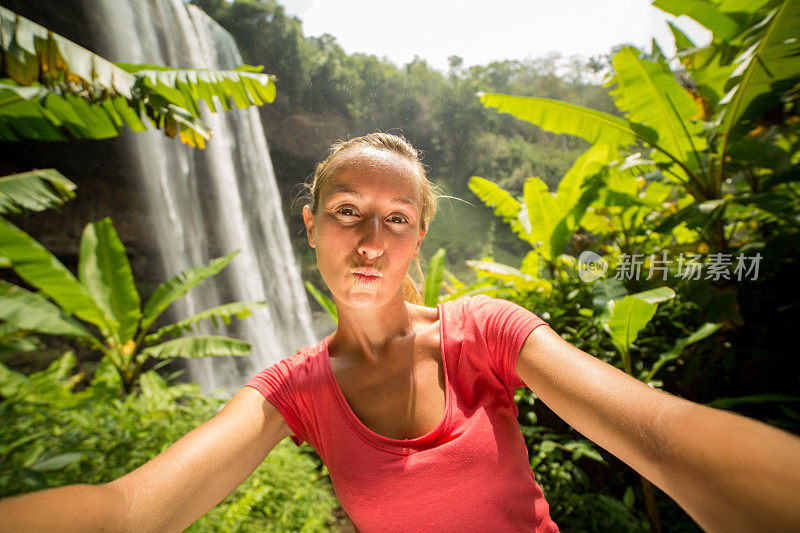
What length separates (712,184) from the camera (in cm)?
183

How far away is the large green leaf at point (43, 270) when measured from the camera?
151 centimetres

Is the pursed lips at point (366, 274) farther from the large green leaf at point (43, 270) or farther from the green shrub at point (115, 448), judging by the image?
the large green leaf at point (43, 270)

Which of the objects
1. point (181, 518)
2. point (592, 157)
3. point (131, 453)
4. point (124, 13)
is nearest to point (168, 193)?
point (124, 13)

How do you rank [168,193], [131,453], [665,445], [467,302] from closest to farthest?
[665,445]
[467,302]
[131,453]
[168,193]

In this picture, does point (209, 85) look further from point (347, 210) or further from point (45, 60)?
point (347, 210)

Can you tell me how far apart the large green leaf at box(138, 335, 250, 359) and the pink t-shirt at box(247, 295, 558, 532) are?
2150 mm

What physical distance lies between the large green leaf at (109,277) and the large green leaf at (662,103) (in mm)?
3202

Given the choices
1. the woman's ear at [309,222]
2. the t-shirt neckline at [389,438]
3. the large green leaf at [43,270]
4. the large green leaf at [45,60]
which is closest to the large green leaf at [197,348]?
the large green leaf at [43,270]

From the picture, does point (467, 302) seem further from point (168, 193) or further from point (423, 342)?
point (168, 193)

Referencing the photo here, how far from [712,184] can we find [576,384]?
199 cm

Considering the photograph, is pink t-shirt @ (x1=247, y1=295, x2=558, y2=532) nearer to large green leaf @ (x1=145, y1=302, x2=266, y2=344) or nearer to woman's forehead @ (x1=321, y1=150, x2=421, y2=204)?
woman's forehead @ (x1=321, y1=150, x2=421, y2=204)

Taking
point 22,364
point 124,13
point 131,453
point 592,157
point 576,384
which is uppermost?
point 124,13

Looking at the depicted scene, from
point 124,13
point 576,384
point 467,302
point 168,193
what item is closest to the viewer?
point 576,384

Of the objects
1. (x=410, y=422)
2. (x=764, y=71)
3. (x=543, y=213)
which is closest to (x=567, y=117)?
(x=543, y=213)
